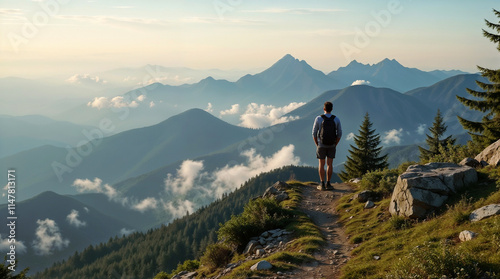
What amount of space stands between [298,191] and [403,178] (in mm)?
10290

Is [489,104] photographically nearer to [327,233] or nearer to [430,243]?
[327,233]

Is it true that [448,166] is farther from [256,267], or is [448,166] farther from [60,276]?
[60,276]

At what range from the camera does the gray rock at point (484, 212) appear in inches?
389

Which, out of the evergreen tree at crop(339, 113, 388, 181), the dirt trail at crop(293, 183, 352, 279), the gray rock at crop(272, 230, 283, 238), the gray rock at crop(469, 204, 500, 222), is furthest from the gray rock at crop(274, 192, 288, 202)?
the evergreen tree at crop(339, 113, 388, 181)

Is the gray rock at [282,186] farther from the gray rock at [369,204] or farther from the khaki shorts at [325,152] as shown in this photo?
the gray rock at [369,204]

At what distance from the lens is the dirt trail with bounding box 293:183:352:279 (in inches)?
410

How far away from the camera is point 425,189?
12.4m

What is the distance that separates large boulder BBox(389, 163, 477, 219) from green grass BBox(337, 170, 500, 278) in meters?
0.32

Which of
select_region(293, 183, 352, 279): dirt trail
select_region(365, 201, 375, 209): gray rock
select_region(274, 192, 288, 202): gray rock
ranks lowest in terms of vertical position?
select_region(293, 183, 352, 279): dirt trail

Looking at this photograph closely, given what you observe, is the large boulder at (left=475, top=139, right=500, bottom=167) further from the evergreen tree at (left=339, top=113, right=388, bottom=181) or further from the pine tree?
the evergreen tree at (left=339, top=113, right=388, bottom=181)

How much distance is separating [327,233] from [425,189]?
4427 millimetres

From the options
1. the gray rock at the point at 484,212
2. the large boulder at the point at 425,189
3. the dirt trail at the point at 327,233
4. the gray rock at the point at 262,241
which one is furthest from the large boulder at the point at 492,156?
the gray rock at the point at 262,241

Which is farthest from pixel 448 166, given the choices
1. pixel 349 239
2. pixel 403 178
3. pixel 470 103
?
pixel 470 103

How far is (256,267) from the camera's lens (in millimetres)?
10758
